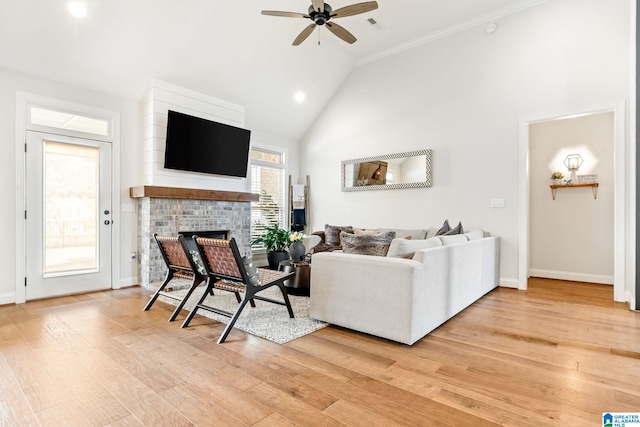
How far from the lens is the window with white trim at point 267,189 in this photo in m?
6.66

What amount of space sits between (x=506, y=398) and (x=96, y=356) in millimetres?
2788

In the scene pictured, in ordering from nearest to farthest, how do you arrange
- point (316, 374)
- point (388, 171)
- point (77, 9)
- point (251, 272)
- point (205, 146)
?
point (316, 374) < point (251, 272) < point (77, 9) < point (205, 146) < point (388, 171)

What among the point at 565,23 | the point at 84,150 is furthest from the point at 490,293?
the point at 84,150

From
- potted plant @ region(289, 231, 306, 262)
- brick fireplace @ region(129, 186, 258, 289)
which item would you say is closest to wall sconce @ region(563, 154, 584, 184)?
potted plant @ region(289, 231, 306, 262)

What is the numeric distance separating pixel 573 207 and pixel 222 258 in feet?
18.2

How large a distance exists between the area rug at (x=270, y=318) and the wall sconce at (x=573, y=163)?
4.71 metres

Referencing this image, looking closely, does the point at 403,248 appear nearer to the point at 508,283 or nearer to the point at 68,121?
the point at 508,283

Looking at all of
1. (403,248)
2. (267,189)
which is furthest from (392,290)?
(267,189)

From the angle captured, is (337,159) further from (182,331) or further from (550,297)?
(182,331)

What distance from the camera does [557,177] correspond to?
5.40m

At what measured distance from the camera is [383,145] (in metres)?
6.05

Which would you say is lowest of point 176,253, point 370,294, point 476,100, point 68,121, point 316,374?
point 316,374

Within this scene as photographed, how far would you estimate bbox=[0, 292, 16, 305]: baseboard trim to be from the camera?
12.4 feet

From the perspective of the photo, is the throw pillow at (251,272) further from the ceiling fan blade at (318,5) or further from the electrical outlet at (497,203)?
the electrical outlet at (497,203)
